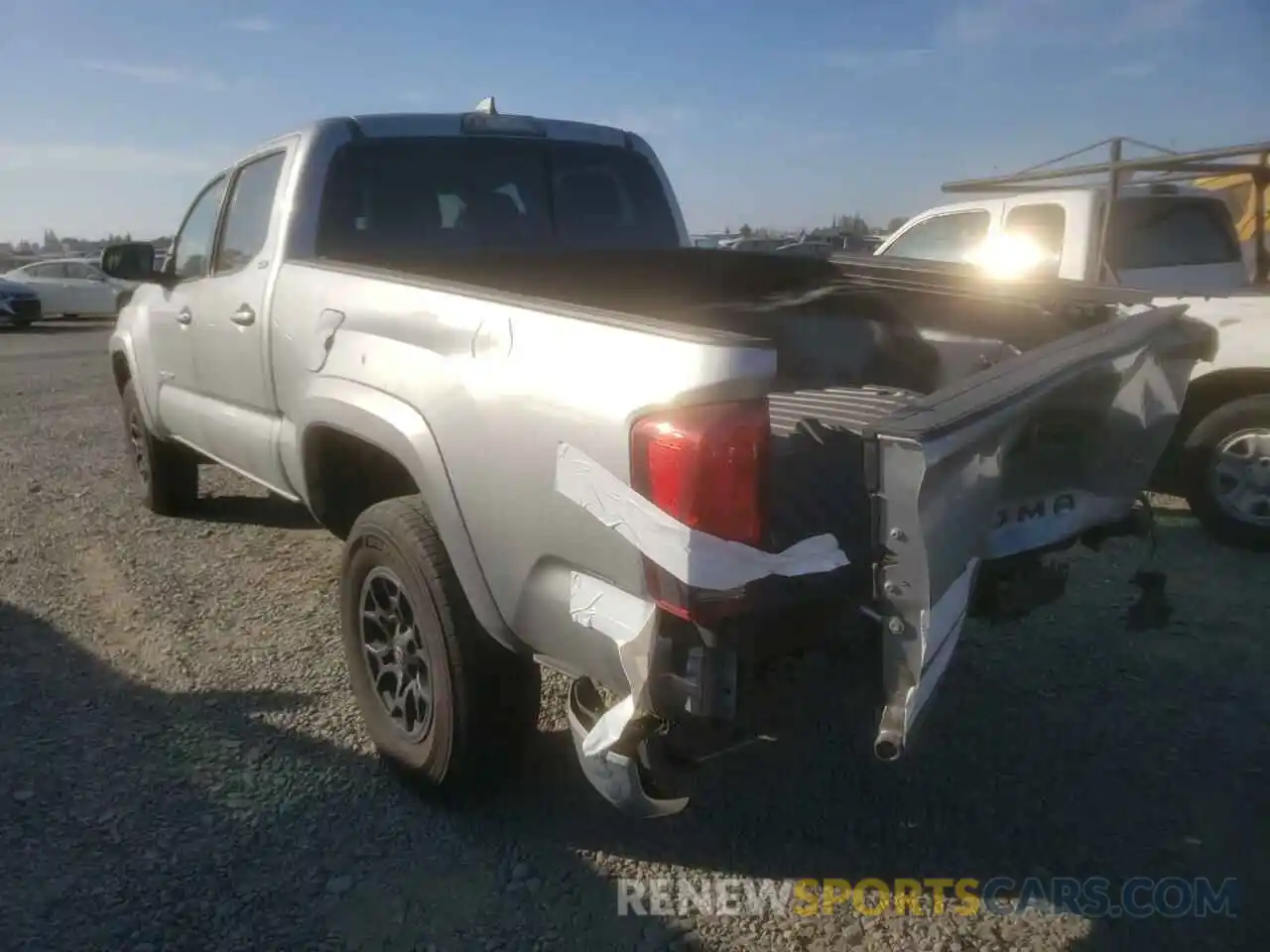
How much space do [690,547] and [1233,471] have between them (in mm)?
4527

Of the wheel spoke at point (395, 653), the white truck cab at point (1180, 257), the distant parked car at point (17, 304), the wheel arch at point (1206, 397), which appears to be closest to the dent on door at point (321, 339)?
the wheel spoke at point (395, 653)

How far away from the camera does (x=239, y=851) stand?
2.88 m

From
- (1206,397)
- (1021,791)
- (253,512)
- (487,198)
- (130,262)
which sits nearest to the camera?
(1021,791)

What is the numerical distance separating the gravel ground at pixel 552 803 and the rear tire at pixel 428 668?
199 millimetres

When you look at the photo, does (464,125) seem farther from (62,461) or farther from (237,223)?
(62,461)

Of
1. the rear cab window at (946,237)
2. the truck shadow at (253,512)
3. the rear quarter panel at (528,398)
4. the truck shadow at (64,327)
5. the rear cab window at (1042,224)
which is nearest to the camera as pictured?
the rear quarter panel at (528,398)

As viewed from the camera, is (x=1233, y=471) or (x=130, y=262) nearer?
(x=130, y=262)

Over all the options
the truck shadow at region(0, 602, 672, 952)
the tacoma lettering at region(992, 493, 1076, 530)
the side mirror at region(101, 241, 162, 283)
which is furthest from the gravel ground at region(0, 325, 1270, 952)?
the side mirror at region(101, 241, 162, 283)

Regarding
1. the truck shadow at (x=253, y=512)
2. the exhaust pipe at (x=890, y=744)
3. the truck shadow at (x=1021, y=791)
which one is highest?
the exhaust pipe at (x=890, y=744)

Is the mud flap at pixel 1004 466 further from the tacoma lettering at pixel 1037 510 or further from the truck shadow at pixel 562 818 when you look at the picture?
the truck shadow at pixel 562 818

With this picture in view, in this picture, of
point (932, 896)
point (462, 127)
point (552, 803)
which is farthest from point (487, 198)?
point (932, 896)

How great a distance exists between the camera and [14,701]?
380 cm

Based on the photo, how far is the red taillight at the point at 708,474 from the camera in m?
1.99

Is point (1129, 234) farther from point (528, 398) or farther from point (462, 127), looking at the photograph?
point (528, 398)
